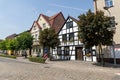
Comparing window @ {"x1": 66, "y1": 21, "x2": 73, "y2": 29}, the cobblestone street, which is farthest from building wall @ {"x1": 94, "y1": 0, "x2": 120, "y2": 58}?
window @ {"x1": 66, "y1": 21, "x2": 73, "y2": 29}

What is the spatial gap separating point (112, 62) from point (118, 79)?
12079mm

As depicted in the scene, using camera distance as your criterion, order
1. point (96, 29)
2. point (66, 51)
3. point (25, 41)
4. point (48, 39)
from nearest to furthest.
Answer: point (96, 29) < point (48, 39) < point (66, 51) < point (25, 41)

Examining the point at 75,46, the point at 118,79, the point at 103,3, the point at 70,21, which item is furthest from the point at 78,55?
the point at 118,79

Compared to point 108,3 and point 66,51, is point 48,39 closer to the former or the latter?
point 66,51

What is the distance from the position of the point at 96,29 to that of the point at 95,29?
0.12 metres

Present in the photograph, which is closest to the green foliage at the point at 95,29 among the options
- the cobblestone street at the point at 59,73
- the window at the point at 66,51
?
the cobblestone street at the point at 59,73

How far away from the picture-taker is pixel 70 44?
3353cm

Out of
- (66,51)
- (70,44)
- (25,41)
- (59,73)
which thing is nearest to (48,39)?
(70,44)

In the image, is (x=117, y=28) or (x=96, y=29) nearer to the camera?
(x=96, y=29)

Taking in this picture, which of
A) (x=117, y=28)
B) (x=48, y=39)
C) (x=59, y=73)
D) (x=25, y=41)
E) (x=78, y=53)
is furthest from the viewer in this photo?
(x=25, y=41)

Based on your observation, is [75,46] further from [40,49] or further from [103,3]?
[40,49]

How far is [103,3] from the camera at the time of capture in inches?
1040

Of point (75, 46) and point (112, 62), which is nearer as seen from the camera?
point (112, 62)

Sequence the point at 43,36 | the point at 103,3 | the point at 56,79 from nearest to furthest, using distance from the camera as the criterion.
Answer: the point at 56,79
the point at 103,3
the point at 43,36
